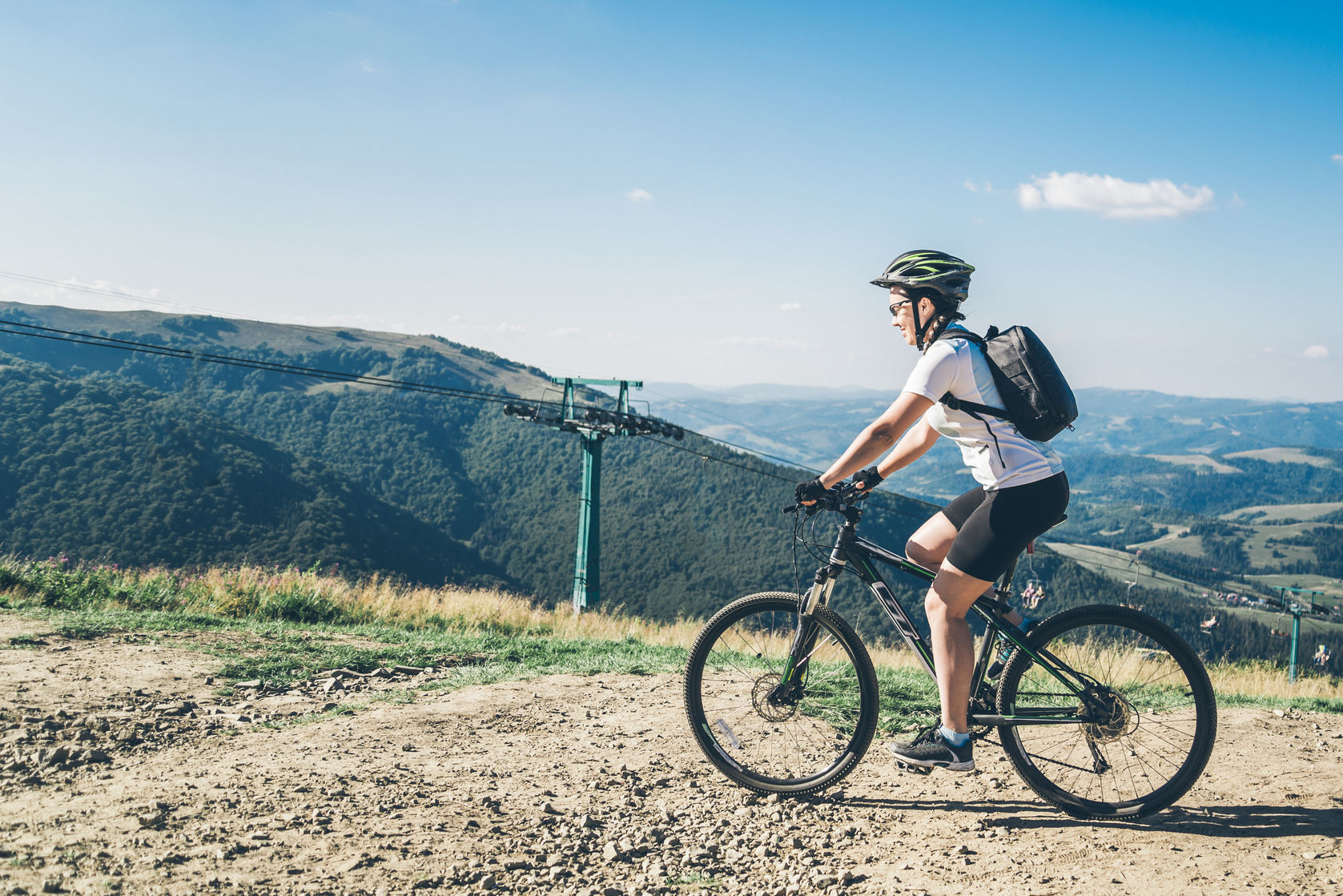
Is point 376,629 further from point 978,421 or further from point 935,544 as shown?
point 978,421

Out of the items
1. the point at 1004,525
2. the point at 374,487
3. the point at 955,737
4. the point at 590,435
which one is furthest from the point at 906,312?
the point at 374,487

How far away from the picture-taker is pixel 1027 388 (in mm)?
3082

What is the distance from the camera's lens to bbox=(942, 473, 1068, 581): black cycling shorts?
316 cm

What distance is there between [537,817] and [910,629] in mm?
1841

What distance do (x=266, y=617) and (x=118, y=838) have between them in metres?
5.74

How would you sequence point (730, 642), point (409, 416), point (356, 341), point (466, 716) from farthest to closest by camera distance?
point (356, 341), point (409, 416), point (466, 716), point (730, 642)

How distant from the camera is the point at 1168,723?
11.4ft

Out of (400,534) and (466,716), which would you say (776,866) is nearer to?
(466,716)

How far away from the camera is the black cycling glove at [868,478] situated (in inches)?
136

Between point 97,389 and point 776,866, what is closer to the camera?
point 776,866

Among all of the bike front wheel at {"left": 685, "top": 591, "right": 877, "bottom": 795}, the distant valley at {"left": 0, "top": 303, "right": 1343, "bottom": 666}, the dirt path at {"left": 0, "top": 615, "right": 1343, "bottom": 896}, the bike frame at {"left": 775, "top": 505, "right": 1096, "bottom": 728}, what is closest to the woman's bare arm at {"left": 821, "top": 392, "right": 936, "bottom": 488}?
the bike frame at {"left": 775, "top": 505, "right": 1096, "bottom": 728}

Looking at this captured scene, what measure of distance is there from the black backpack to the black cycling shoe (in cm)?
133

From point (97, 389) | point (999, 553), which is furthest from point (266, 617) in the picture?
point (97, 389)

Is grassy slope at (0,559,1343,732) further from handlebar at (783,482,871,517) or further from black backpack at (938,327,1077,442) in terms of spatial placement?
black backpack at (938,327,1077,442)
